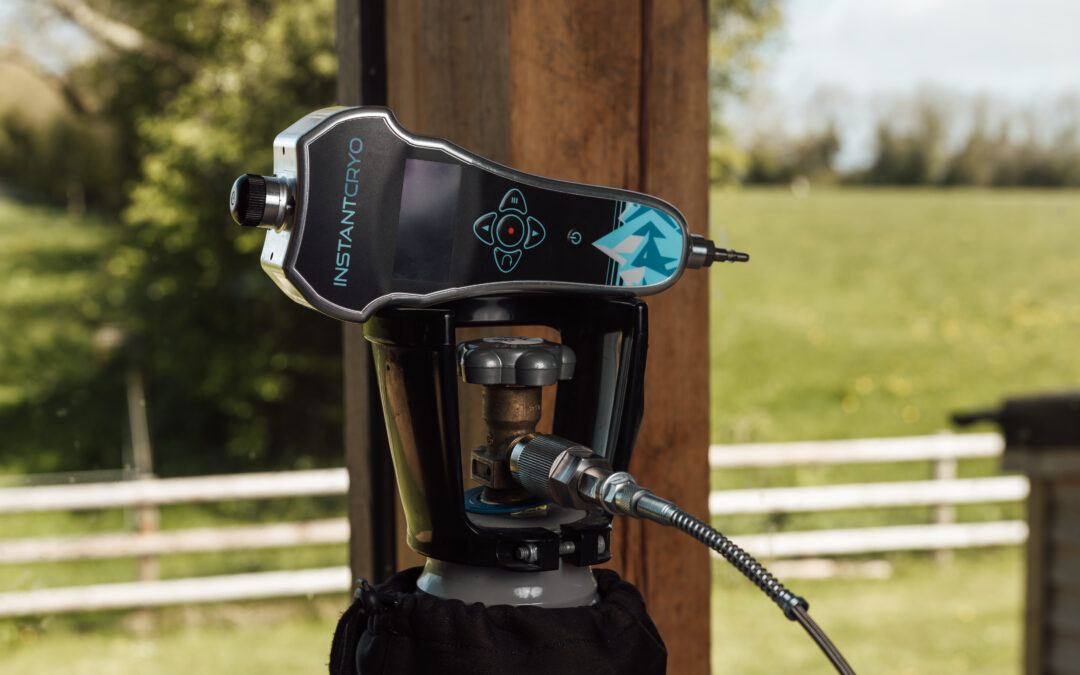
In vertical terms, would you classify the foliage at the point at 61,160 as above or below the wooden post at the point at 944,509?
above

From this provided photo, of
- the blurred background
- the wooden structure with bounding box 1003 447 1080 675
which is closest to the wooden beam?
the blurred background

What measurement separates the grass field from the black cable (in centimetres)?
174

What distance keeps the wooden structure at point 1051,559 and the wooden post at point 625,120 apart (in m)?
2.68

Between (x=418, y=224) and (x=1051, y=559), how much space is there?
128 inches

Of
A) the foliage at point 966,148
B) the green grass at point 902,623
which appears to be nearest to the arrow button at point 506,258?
the green grass at point 902,623

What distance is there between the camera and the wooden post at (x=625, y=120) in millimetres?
561

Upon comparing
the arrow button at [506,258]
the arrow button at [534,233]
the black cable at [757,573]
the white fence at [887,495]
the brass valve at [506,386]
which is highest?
the arrow button at [534,233]

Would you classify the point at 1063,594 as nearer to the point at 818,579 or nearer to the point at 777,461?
the point at 777,461

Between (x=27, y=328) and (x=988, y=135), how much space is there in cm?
657

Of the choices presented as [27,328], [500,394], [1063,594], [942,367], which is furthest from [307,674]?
[942,367]

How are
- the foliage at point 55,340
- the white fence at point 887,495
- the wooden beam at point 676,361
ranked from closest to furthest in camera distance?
1. the wooden beam at point 676,361
2. the foliage at point 55,340
3. the white fence at point 887,495

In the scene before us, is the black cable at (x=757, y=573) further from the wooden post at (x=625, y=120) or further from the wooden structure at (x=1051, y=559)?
the wooden structure at (x=1051, y=559)

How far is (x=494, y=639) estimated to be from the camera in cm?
39

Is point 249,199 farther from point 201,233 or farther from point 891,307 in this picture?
point 891,307
